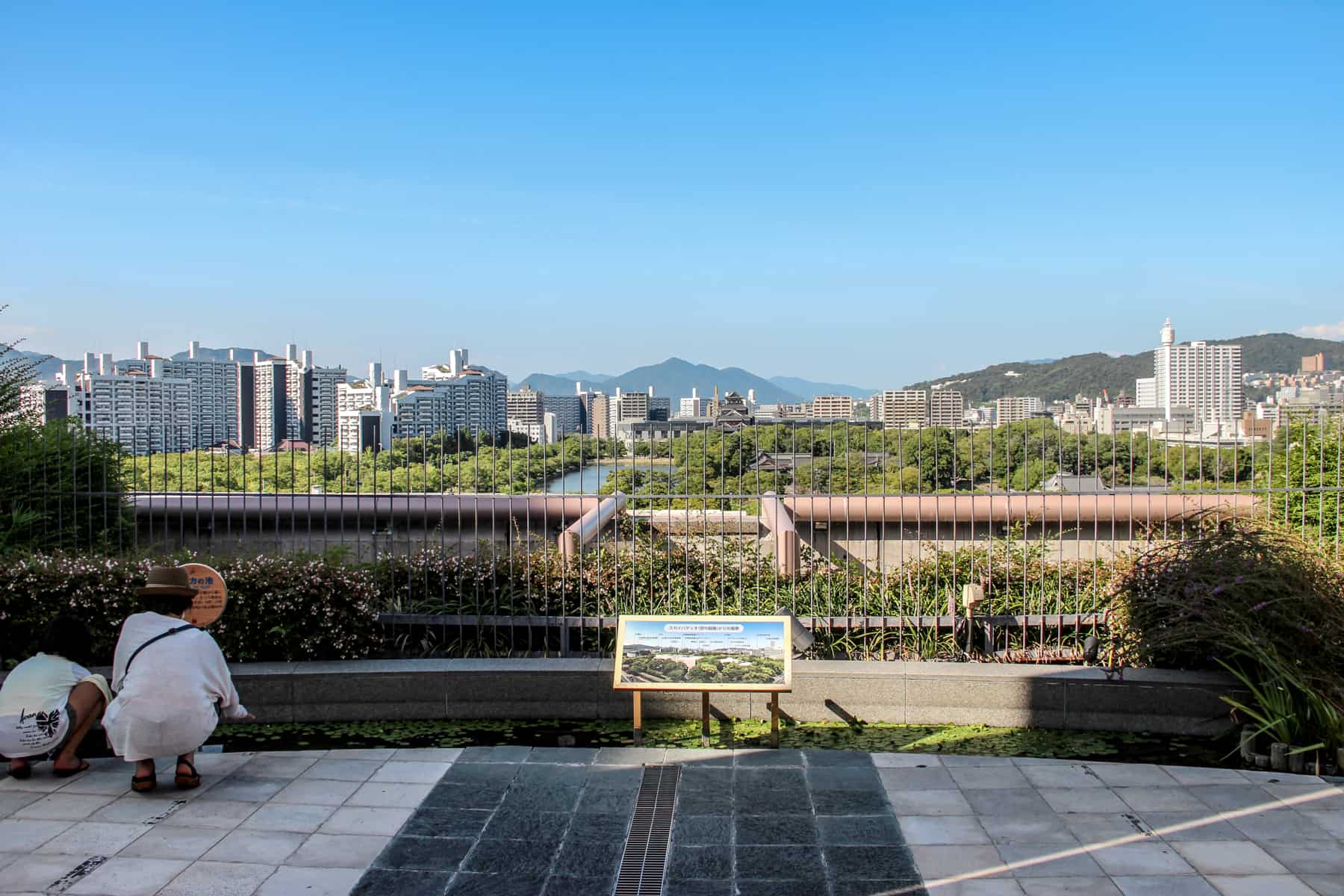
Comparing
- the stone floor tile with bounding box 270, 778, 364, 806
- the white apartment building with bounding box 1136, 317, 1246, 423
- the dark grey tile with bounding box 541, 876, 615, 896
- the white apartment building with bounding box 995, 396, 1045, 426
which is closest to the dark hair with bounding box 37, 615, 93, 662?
the stone floor tile with bounding box 270, 778, 364, 806

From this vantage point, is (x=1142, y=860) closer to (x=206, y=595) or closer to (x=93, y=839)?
(x=93, y=839)

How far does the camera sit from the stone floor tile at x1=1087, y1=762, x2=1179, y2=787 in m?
5.41

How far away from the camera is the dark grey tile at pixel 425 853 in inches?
176

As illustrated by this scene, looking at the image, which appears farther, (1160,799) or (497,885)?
(1160,799)

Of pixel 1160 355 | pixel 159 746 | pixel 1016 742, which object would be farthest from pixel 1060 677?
pixel 1160 355

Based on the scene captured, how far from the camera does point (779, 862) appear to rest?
4.48 m

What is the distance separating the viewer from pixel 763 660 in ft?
19.7

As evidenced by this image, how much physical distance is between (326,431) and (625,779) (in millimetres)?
4340

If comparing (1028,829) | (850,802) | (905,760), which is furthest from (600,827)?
(1028,829)

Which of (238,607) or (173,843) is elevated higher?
(238,607)

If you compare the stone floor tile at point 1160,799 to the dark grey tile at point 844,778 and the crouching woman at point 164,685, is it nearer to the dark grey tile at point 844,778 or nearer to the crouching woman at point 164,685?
the dark grey tile at point 844,778

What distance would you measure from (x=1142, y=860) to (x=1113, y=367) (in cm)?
4281

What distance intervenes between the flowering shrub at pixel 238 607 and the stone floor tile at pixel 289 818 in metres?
2.09

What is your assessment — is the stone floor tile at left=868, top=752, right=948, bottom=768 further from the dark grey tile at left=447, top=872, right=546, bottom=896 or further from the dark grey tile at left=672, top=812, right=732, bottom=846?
the dark grey tile at left=447, top=872, right=546, bottom=896
